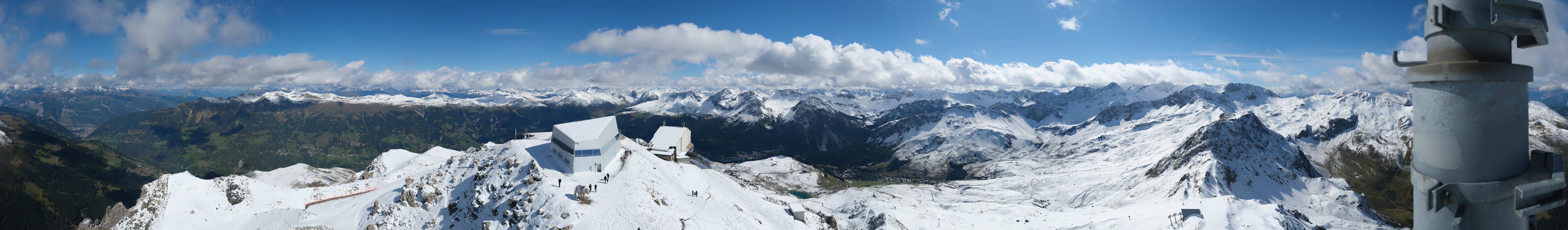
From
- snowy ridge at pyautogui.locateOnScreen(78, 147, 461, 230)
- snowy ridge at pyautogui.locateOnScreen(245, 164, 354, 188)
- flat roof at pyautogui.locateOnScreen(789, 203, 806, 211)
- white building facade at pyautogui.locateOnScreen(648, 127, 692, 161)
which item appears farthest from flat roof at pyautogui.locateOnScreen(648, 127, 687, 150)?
snowy ridge at pyautogui.locateOnScreen(245, 164, 354, 188)

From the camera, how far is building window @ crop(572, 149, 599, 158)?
190ft

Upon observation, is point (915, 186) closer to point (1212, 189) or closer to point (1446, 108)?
point (1212, 189)

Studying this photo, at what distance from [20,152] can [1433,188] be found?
306844mm

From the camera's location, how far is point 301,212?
161ft

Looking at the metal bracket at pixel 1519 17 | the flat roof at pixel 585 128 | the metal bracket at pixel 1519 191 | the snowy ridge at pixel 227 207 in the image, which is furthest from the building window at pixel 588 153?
the metal bracket at pixel 1519 17

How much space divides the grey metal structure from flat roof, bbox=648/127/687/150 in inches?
3529

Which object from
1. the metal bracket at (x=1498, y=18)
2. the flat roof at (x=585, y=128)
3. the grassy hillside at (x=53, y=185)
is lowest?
the grassy hillside at (x=53, y=185)

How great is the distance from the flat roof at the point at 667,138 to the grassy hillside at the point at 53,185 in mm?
128238

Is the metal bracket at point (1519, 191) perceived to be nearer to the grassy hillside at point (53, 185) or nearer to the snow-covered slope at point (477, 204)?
the snow-covered slope at point (477, 204)

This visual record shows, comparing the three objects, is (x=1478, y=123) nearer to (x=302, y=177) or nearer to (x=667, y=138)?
(x=667, y=138)

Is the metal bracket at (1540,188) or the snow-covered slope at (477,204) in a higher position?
the metal bracket at (1540,188)

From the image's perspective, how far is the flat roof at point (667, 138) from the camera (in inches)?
3659

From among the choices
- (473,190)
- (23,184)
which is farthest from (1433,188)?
(23,184)

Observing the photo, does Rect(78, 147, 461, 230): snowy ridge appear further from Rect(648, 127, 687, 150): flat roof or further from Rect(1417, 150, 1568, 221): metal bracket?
Rect(1417, 150, 1568, 221): metal bracket
